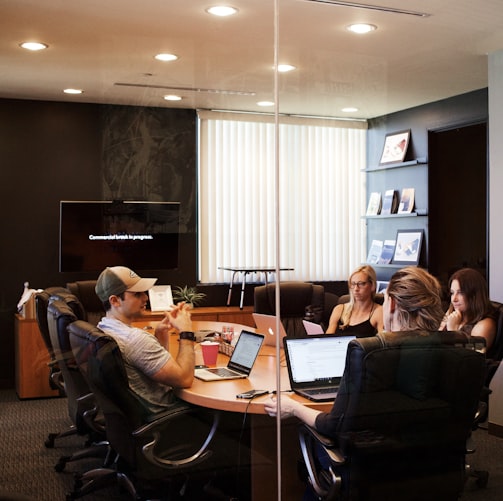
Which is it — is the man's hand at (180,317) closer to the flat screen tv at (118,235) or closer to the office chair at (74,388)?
the flat screen tv at (118,235)

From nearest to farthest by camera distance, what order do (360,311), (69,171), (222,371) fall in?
(69,171) → (360,311) → (222,371)

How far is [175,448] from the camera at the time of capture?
2.78 m

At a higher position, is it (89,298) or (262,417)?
(89,298)

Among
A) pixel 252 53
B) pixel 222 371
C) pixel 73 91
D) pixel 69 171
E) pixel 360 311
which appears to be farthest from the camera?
pixel 222 371

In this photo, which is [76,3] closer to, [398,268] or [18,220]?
[18,220]

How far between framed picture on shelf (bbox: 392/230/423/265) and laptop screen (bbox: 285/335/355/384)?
13.9 inches

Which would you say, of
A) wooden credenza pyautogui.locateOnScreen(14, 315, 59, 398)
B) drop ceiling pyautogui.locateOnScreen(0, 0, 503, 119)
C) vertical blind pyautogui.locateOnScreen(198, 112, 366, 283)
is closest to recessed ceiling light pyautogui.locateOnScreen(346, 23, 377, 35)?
drop ceiling pyautogui.locateOnScreen(0, 0, 503, 119)

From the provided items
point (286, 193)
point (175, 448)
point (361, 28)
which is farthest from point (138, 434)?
point (361, 28)

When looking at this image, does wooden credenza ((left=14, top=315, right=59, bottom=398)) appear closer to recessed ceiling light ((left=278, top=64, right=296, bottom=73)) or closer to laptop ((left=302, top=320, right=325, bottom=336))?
laptop ((left=302, top=320, right=325, bottom=336))

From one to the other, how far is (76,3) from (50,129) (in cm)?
63

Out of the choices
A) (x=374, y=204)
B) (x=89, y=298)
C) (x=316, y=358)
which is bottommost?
(x=316, y=358)

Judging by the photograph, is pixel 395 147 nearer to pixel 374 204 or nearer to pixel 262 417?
pixel 374 204

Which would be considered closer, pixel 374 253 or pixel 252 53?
pixel 374 253

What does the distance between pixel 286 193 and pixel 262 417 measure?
2.88 feet
